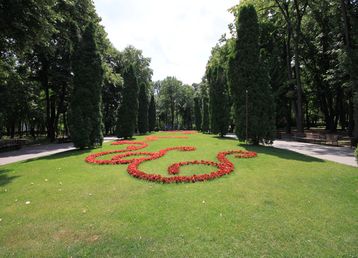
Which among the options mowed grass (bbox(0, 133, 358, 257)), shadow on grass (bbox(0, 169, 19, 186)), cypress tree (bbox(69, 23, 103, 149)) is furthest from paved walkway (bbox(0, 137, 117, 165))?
mowed grass (bbox(0, 133, 358, 257))

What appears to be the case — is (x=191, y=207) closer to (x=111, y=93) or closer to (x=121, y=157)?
(x=121, y=157)

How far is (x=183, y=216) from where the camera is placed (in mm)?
4809

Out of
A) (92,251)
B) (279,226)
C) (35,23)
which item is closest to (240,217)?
(279,226)

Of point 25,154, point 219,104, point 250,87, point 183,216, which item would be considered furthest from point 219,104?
point 183,216

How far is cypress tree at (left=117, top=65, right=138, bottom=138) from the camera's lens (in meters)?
25.3

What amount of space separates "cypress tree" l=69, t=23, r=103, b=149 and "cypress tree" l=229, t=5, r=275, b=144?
912cm

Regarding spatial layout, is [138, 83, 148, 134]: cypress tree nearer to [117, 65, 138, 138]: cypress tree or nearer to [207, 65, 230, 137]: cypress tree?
[117, 65, 138, 138]: cypress tree

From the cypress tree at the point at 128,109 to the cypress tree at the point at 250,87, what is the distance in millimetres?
12652

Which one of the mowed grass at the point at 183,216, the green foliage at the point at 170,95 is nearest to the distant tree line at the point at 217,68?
the mowed grass at the point at 183,216

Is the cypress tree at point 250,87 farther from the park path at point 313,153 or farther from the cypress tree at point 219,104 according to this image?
the cypress tree at point 219,104

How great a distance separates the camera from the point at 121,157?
465 inches

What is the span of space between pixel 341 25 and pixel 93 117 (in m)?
22.5

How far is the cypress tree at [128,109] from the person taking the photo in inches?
995

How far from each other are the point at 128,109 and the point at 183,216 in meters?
22.2
